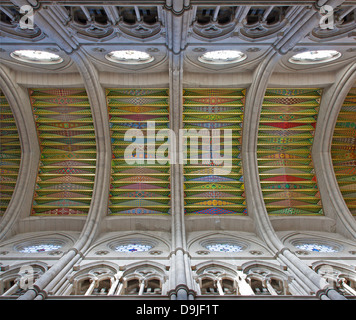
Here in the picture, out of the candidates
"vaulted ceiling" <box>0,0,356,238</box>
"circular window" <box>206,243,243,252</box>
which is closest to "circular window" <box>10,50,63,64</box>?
"vaulted ceiling" <box>0,0,356,238</box>

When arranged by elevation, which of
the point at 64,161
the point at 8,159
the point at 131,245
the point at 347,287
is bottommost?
the point at 347,287

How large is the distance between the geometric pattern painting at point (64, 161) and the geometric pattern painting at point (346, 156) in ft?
40.4

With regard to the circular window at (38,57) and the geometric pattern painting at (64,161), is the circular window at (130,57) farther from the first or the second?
the geometric pattern painting at (64,161)

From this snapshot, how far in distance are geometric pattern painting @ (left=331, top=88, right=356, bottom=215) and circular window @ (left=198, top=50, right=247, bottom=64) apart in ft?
20.1

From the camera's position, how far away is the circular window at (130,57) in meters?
12.9

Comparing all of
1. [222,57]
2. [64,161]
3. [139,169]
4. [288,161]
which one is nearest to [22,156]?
[64,161]

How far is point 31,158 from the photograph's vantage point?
14773 millimetres

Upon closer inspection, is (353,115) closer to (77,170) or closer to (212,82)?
(212,82)

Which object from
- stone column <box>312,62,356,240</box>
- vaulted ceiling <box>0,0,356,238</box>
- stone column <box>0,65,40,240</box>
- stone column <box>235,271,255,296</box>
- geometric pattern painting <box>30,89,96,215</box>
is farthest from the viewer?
geometric pattern painting <box>30,89,96,215</box>

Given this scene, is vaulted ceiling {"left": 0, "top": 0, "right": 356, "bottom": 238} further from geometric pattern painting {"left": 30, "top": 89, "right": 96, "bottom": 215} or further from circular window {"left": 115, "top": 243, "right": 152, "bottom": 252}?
circular window {"left": 115, "top": 243, "right": 152, "bottom": 252}

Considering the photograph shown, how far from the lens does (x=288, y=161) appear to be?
1539 cm

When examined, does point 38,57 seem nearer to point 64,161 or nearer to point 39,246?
point 64,161

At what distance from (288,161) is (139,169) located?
7.69 m

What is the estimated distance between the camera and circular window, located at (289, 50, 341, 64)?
42.2 feet
